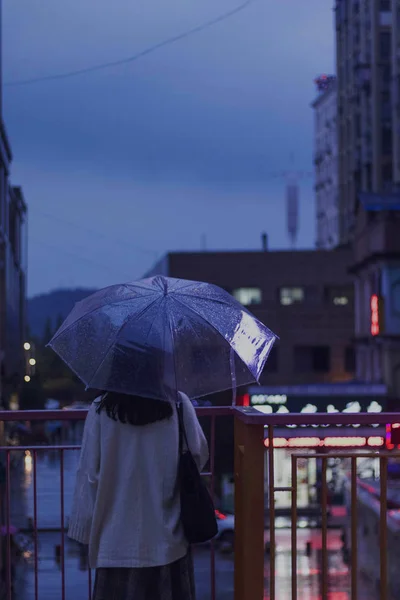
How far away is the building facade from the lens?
196ft

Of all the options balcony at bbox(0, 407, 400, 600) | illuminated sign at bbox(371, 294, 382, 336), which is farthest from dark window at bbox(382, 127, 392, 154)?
balcony at bbox(0, 407, 400, 600)

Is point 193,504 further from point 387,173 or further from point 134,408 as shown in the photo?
point 387,173

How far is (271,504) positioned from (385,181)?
58.6 m

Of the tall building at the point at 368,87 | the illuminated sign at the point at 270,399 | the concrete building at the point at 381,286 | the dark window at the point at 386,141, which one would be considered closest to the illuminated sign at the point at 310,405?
the illuminated sign at the point at 270,399

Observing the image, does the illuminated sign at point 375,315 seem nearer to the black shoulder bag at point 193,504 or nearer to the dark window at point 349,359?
the dark window at point 349,359

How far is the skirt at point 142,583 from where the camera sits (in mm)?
4559

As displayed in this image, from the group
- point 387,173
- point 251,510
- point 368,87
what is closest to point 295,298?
point 387,173

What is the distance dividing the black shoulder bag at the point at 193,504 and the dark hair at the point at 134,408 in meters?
0.22

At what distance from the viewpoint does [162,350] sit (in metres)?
4.66

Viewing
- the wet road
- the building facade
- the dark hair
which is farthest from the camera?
the building facade

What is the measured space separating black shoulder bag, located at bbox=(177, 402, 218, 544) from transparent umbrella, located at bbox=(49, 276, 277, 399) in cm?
35

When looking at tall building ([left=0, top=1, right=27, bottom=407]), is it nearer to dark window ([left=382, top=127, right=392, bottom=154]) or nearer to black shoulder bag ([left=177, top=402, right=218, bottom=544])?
dark window ([left=382, top=127, right=392, bottom=154])

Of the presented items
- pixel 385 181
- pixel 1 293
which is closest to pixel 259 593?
pixel 1 293

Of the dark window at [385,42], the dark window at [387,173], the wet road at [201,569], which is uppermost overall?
the dark window at [385,42]
